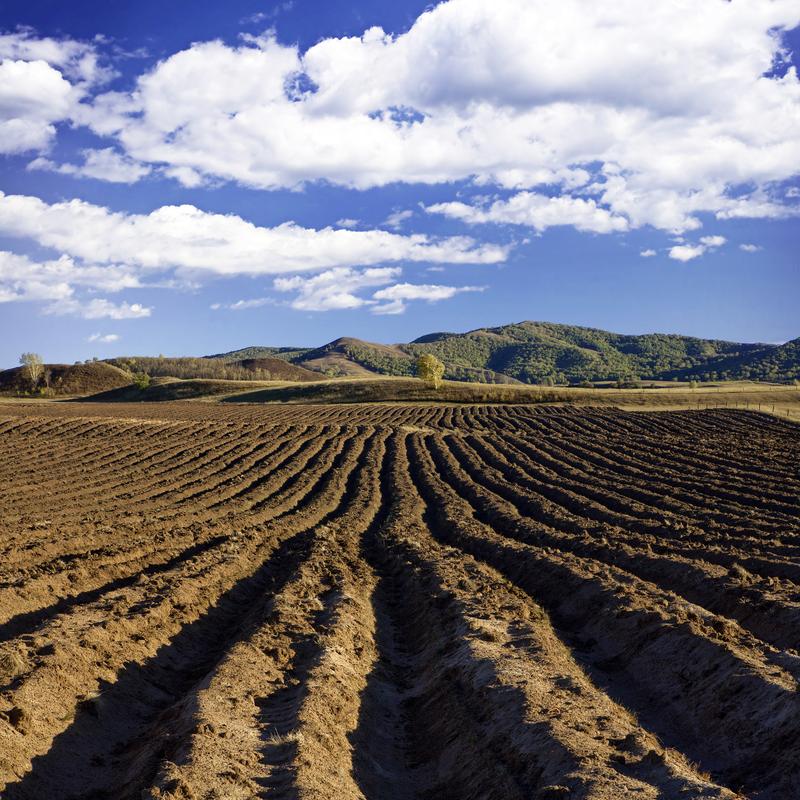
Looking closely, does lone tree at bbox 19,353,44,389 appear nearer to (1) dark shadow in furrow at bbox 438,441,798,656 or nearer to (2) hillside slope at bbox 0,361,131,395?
(2) hillside slope at bbox 0,361,131,395

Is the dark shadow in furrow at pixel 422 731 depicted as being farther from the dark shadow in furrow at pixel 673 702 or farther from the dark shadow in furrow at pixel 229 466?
the dark shadow in furrow at pixel 229 466

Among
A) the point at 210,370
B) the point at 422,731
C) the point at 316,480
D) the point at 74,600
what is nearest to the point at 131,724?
the point at 422,731

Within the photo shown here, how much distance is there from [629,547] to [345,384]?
95.7m

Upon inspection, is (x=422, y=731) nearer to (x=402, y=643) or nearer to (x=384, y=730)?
(x=384, y=730)

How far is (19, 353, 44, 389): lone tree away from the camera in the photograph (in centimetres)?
14771

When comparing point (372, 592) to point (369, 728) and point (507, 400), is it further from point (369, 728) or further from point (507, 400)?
point (507, 400)

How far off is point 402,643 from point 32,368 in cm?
15591

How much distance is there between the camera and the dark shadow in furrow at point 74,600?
11.1 metres

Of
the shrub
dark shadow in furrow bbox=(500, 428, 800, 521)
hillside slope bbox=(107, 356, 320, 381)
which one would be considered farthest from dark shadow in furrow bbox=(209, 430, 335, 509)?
hillside slope bbox=(107, 356, 320, 381)

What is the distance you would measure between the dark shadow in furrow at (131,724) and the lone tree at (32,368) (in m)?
151

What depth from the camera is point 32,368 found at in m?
149

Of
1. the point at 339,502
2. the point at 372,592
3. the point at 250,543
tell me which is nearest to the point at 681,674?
the point at 372,592

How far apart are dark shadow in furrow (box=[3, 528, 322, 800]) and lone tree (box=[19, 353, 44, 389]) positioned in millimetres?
150822

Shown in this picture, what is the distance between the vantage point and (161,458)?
3597 centimetres
